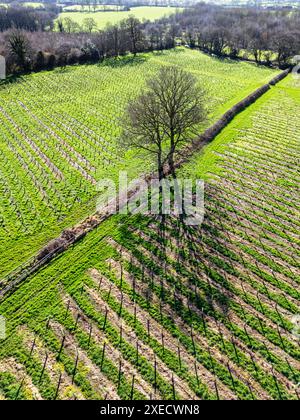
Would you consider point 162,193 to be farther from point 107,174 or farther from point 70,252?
point 70,252

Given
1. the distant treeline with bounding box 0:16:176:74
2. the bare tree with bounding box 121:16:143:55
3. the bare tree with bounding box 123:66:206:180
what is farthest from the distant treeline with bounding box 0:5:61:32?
the bare tree with bounding box 123:66:206:180

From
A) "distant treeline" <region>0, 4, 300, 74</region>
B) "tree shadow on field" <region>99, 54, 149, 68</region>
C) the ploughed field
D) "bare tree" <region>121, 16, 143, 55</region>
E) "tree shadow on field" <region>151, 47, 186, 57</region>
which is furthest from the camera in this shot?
"tree shadow on field" <region>151, 47, 186, 57</region>

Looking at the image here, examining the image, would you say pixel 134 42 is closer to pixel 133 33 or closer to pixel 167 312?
pixel 133 33

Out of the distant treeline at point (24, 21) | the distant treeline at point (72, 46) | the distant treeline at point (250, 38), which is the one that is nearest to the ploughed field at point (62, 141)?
the distant treeline at point (72, 46)

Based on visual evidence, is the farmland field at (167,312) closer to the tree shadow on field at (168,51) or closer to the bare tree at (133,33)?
the tree shadow on field at (168,51)

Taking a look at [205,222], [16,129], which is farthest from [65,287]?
[16,129]

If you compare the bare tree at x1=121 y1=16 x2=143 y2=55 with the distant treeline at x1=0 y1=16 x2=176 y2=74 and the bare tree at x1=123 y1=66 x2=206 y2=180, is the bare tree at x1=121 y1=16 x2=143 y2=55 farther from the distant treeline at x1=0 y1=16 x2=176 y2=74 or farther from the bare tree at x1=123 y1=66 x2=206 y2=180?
the bare tree at x1=123 y1=66 x2=206 y2=180
